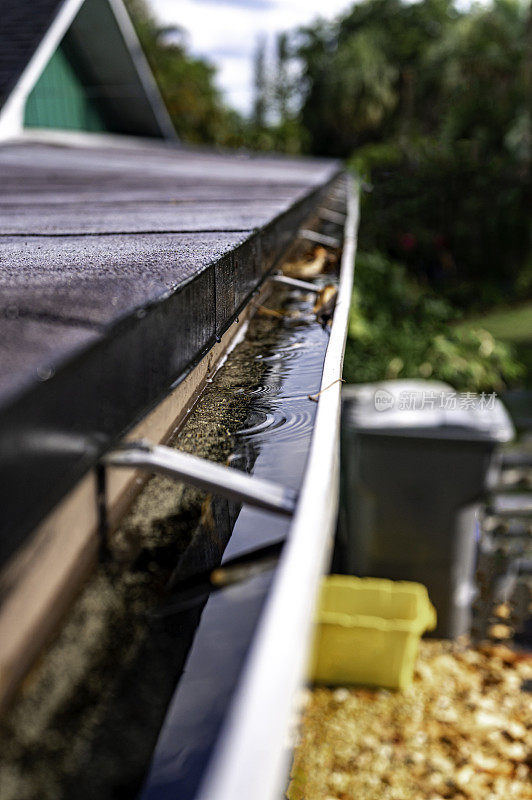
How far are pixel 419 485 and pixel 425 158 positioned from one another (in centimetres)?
1226

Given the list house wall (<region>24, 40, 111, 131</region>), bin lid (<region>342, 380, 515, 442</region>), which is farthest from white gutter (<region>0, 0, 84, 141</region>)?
bin lid (<region>342, 380, 515, 442</region>)

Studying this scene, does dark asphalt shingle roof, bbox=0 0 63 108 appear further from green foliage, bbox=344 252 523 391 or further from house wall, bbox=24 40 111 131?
green foliage, bbox=344 252 523 391

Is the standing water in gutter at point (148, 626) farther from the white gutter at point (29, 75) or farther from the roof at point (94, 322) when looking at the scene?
the white gutter at point (29, 75)

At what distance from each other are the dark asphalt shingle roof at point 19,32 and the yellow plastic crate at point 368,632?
179 inches

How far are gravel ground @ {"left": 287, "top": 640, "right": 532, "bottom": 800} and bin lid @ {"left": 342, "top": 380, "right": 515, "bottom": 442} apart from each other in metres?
1.57

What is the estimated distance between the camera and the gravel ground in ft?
12.1

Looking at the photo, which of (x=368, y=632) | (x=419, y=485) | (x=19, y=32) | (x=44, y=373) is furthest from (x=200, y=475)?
(x=19, y=32)

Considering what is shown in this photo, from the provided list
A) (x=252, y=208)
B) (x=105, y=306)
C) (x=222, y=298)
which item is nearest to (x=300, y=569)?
(x=105, y=306)

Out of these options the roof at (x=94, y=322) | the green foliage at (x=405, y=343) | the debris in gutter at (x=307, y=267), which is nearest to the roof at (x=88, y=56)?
the green foliage at (x=405, y=343)

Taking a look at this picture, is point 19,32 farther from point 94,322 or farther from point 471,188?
point 471,188

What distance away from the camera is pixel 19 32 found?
611cm

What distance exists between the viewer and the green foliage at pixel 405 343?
23.1 ft

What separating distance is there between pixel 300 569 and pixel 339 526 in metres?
4.61

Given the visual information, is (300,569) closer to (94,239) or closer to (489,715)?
(94,239)
